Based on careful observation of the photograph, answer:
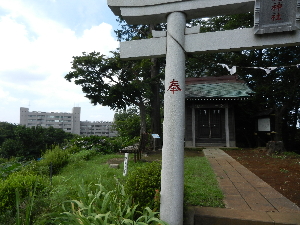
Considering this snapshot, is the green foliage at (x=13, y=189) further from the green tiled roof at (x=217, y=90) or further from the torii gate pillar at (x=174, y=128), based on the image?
the green tiled roof at (x=217, y=90)

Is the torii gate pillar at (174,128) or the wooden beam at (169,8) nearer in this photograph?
the torii gate pillar at (174,128)

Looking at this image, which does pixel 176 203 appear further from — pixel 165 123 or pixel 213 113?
pixel 213 113

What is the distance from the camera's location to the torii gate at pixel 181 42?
117 inches

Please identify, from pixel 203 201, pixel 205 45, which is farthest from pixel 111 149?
pixel 205 45

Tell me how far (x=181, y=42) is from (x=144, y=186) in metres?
2.13

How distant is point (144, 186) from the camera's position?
3.20 meters

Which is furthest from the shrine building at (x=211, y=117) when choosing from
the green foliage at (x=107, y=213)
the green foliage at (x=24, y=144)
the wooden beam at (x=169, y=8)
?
the green foliage at (x=24, y=144)

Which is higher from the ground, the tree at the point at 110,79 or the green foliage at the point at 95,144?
the tree at the point at 110,79

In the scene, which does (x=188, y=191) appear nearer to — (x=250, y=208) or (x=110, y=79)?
(x=250, y=208)

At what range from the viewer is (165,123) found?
3.13 m

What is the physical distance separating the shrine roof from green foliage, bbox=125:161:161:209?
32.4ft

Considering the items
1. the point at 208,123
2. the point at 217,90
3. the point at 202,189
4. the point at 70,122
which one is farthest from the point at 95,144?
the point at 70,122

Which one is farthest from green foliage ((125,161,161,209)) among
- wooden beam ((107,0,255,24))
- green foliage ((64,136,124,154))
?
green foliage ((64,136,124,154))

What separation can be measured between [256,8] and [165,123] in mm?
2031
